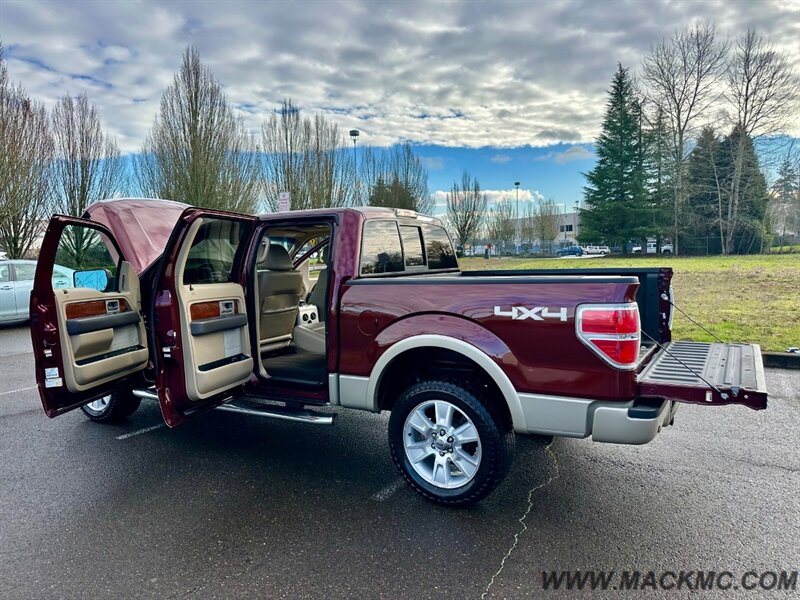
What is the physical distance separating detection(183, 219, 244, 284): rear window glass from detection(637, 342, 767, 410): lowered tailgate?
3.23 m

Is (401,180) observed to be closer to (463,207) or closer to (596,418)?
(463,207)

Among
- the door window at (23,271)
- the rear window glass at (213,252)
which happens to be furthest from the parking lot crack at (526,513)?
the door window at (23,271)

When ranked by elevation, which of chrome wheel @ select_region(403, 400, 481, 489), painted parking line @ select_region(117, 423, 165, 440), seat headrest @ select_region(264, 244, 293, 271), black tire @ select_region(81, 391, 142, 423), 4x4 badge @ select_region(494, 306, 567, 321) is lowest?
painted parking line @ select_region(117, 423, 165, 440)

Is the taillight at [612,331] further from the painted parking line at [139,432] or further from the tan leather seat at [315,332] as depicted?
the painted parking line at [139,432]

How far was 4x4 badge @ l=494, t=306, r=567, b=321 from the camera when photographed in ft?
9.52

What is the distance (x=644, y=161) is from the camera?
35.5 metres

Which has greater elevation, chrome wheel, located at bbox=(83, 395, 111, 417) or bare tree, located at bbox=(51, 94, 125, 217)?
bare tree, located at bbox=(51, 94, 125, 217)

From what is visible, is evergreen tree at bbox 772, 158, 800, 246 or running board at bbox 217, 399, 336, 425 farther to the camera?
evergreen tree at bbox 772, 158, 800, 246

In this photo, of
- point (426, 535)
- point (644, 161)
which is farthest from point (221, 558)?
point (644, 161)

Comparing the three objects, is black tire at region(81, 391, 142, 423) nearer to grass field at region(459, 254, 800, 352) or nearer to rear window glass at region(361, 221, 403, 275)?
rear window glass at region(361, 221, 403, 275)

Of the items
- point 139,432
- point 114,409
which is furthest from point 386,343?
point 114,409

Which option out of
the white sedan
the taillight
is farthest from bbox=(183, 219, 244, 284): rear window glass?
the white sedan

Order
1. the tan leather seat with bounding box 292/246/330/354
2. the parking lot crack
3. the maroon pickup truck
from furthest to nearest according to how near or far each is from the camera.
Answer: the tan leather seat with bounding box 292/246/330/354 < the maroon pickup truck < the parking lot crack

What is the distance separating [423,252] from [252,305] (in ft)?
5.32
